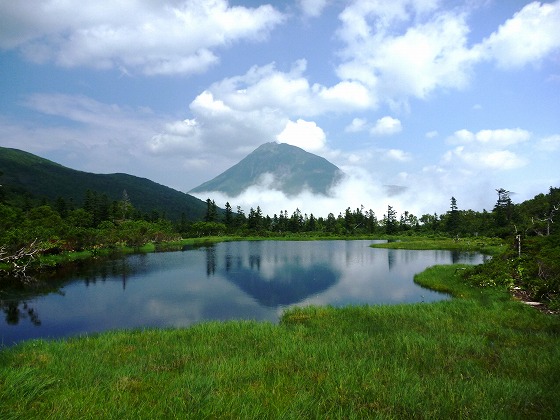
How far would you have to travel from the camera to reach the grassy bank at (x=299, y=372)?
6.34 m

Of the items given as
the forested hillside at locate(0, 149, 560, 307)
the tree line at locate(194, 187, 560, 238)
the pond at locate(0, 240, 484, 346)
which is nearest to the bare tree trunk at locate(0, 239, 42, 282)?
the forested hillside at locate(0, 149, 560, 307)

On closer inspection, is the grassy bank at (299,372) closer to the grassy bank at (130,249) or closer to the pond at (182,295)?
the pond at (182,295)

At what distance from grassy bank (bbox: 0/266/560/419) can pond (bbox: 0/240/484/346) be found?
6797mm

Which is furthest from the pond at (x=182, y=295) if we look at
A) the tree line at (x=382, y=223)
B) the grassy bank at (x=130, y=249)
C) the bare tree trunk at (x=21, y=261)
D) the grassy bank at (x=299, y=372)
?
the tree line at (x=382, y=223)

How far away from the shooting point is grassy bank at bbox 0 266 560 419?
20.8ft

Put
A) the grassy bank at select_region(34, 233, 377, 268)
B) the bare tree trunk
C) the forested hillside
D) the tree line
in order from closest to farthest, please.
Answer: the forested hillside < the bare tree trunk < the grassy bank at select_region(34, 233, 377, 268) < the tree line

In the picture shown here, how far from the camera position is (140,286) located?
32.3 meters

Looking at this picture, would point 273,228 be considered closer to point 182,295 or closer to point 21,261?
point 21,261

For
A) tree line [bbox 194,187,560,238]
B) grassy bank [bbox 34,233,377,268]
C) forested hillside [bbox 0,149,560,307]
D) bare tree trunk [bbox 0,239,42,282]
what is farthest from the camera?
tree line [bbox 194,187,560,238]

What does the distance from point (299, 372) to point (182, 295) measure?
71.3 feet

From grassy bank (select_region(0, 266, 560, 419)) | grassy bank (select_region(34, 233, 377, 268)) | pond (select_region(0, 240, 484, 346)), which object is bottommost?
pond (select_region(0, 240, 484, 346))

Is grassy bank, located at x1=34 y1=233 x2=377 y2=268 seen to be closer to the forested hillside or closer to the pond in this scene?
the forested hillside

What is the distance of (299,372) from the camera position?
8734 mm

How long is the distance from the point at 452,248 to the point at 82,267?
230 feet
